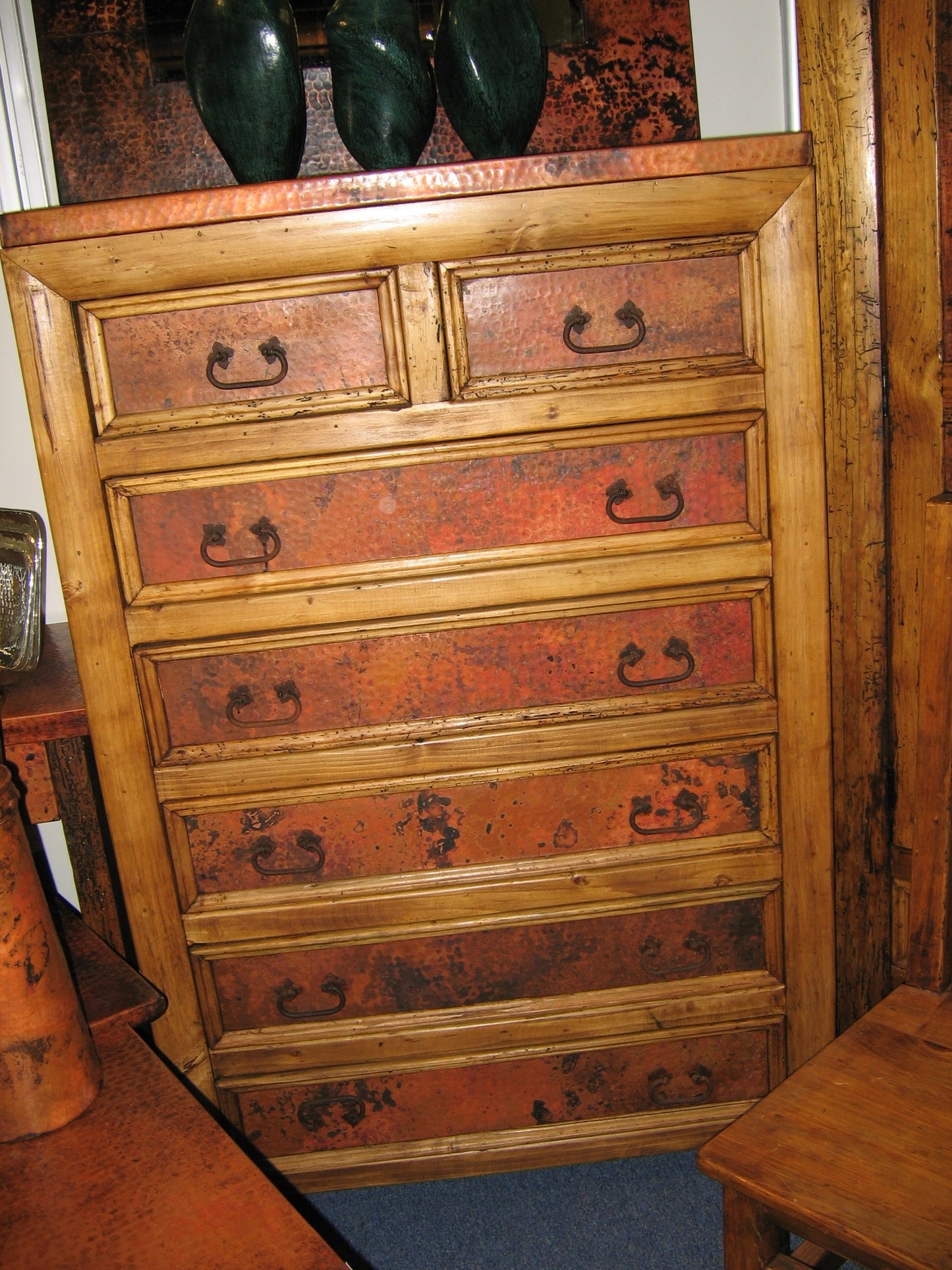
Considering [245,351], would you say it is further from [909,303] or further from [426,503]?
[909,303]

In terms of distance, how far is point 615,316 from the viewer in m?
1.48

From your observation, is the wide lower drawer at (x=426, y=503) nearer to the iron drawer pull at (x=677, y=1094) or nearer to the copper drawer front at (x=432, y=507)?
the copper drawer front at (x=432, y=507)

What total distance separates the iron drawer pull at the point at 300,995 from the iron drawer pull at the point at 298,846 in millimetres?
203

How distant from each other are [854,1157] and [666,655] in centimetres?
76

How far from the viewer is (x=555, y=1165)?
1793 mm

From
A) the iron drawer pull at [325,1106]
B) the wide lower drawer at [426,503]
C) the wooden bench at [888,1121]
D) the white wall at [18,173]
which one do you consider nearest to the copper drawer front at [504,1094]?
the iron drawer pull at [325,1106]

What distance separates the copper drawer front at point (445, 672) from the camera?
158 centimetres

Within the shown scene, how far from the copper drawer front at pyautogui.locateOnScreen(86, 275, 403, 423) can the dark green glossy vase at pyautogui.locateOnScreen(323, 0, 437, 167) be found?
0.80 ft

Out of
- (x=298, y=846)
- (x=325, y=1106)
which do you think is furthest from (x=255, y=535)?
(x=325, y=1106)

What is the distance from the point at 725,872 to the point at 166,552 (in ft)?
3.44

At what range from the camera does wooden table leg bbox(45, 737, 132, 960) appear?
162 centimetres

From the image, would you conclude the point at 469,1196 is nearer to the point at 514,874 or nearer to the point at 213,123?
the point at 514,874

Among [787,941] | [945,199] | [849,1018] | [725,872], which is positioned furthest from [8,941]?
[945,199]

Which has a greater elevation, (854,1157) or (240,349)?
(240,349)
